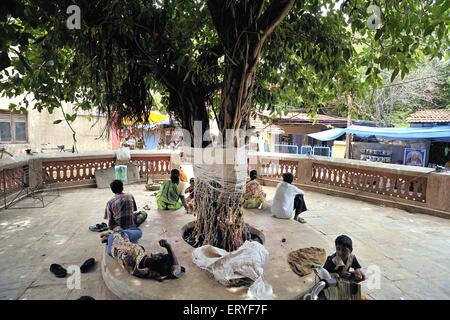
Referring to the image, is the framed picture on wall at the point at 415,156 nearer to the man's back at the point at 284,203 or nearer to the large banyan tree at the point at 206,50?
the man's back at the point at 284,203

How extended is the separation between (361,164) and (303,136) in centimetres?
1209

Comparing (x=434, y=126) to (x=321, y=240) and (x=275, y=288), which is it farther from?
(x=275, y=288)

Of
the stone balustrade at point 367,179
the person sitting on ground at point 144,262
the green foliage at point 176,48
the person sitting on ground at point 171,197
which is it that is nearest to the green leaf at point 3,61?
the green foliage at point 176,48

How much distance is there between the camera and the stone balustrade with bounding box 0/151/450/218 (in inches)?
276

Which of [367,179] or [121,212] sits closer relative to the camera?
[121,212]

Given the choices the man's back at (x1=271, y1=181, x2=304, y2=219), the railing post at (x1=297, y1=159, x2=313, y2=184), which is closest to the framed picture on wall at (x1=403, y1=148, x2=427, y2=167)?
the railing post at (x1=297, y1=159, x2=313, y2=184)

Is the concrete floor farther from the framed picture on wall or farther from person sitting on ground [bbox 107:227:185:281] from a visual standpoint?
the framed picture on wall

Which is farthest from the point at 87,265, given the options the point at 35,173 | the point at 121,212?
the point at 35,173

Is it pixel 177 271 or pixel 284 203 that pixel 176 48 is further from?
pixel 284 203

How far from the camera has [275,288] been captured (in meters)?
3.00

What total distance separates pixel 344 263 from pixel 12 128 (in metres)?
14.4

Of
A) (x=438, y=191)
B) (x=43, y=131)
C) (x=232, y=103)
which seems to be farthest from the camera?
(x=43, y=131)

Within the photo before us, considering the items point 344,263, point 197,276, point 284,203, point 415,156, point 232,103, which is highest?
point 232,103

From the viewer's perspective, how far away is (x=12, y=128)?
13.1 metres
